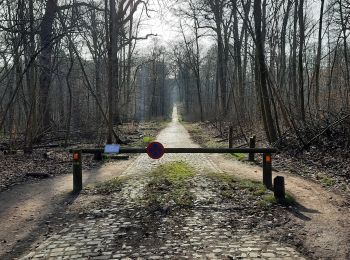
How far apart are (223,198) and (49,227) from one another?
3.64m

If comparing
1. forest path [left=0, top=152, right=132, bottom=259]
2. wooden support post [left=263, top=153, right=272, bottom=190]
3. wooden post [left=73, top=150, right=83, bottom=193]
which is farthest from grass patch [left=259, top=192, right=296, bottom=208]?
wooden post [left=73, top=150, right=83, bottom=193]

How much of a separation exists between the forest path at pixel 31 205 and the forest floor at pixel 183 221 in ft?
0.10

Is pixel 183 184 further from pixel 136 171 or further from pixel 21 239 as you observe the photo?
pixel 21 239

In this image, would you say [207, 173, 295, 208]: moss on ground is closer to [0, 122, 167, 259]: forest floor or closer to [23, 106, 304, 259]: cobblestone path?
[23, 106, 304, 259]: cobblestone path

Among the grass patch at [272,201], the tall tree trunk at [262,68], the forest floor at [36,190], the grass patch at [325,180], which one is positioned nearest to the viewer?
the forest floor at [36,190]

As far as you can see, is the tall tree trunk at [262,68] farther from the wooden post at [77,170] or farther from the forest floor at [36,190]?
the wooden post at [77,170]

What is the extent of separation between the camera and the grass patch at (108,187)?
9270 mm

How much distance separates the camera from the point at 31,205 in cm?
834

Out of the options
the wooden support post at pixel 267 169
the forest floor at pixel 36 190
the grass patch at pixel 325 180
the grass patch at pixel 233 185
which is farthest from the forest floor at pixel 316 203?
the forest floor at pixel 36 190

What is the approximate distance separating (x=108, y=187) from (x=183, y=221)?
3396 mm

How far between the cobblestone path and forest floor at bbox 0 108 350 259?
1cm

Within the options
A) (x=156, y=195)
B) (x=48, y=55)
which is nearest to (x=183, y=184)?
(x=156, y=195)

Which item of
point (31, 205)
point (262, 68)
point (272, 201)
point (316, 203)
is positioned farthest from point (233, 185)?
point (262, 68)

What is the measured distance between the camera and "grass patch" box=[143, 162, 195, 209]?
7.95 m
